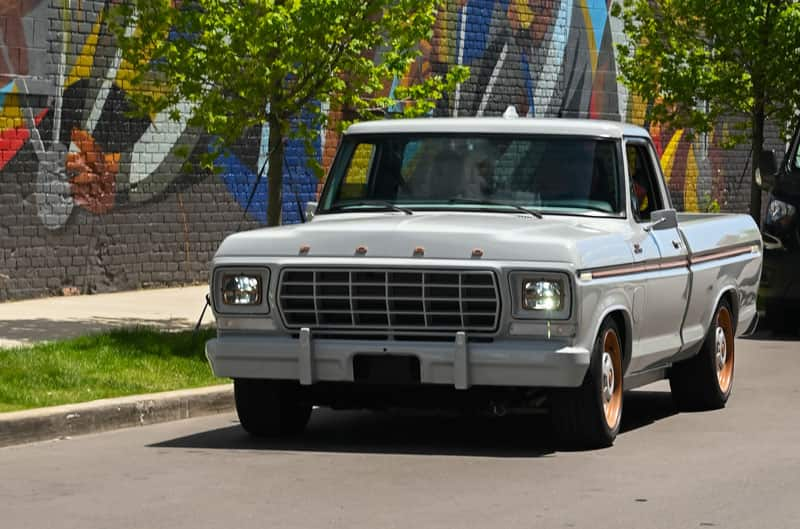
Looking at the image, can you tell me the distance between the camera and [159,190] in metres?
21.2

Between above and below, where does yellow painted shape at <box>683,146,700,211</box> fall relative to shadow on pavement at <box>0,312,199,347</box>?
below

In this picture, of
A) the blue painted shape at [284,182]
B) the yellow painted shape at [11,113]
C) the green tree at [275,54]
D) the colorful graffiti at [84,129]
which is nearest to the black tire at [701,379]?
the green tree at [275,54]

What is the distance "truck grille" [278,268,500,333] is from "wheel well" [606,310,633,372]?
1062 millimetres

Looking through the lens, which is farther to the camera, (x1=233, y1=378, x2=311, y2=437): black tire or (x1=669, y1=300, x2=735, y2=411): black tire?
(x1=669, y1=300, x2=735, y2=411): black tire

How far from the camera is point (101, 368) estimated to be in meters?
12.9

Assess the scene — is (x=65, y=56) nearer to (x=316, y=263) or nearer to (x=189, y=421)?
(x=189, y=421)

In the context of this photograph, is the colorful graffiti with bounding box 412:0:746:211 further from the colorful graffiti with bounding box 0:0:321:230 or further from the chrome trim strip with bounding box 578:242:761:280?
the chrome trim strip with bounding box 578:242:761:280

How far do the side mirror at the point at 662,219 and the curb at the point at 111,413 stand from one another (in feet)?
10.2

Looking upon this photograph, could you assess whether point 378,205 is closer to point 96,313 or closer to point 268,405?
point 268,405

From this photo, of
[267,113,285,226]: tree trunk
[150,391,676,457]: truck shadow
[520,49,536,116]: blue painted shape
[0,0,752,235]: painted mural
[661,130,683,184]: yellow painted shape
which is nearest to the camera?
[150,391,676,457]: truck shadow

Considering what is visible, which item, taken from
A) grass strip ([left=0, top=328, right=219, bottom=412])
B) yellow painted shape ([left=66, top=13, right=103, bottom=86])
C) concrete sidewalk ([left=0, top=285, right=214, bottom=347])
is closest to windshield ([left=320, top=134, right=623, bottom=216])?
grass strip ([left=0, top=328, right=219, bottom=412])

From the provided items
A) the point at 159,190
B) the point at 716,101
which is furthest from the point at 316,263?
the point at 716,101

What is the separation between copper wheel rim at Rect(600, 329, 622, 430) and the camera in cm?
1043

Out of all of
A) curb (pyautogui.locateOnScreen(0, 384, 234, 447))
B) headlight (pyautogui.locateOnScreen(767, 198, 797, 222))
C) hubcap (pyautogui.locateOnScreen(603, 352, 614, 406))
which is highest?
hubcap (pyautogui.locateOnScreen(603, 352, 614, 406))
